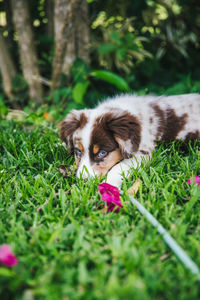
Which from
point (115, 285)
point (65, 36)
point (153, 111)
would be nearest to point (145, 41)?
point (65, 36)

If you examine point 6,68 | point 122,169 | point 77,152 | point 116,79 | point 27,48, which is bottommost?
point 122,169

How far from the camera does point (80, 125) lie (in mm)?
2789

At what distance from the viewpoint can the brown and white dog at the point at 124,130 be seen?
2529mm

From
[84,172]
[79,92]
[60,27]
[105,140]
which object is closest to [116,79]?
[79,92]

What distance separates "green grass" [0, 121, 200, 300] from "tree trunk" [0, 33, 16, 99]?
3129 mm

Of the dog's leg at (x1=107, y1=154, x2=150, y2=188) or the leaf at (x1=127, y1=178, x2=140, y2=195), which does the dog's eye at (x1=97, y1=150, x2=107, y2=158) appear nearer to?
the dog's leg at (x1=107, y1=154, x2=150, y2=188)

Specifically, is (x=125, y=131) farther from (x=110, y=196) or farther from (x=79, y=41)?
(x=79, y=41)

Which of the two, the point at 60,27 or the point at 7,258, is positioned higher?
the point at 60,27

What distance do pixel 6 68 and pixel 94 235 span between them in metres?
4.53

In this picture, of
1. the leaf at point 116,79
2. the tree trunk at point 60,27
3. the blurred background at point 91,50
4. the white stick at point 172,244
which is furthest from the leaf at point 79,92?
the white stick at point 172,244

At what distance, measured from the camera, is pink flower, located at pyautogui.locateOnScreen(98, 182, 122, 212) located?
193 cm

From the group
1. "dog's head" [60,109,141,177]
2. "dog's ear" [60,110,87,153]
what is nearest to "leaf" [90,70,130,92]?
"dog's ear" [60,110,87,153]

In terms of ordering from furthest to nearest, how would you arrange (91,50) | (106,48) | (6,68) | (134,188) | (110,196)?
(91,50) < (6,68) < (106,48) < (134,188) < (110,196)

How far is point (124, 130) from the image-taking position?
254 centimetres
